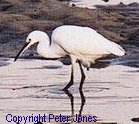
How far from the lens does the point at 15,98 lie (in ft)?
43.0

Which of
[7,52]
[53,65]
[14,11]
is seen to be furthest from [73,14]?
[53,65]

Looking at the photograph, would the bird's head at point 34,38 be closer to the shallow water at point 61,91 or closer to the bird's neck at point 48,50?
the bird's neck at point 48,50

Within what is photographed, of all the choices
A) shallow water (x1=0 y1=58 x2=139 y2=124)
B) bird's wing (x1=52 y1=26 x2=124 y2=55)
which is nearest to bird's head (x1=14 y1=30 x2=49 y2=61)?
bird's wing (x1=52 y1=26 x2=124 y2=55)

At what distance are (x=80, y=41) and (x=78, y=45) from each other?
10 cm

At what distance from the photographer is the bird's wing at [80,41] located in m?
14.2

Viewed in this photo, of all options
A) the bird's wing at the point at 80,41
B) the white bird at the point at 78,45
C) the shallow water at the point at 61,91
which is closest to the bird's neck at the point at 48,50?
the white bird at the point at 78,45

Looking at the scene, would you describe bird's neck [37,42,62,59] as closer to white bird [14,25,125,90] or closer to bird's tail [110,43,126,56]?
white bird [14,25,125,90]

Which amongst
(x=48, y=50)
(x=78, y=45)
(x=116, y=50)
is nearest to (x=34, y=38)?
(x=48, y=50)

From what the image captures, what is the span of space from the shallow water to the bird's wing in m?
0.67

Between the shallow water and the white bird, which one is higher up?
the white bird

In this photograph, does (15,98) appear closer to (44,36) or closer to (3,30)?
(44,36)

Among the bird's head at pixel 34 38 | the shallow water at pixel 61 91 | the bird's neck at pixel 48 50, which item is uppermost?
the bird's head at pixel 34 38

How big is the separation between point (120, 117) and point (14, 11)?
39.0 ft

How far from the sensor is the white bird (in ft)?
46.4
